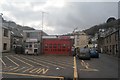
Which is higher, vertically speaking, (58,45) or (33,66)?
(58,45)

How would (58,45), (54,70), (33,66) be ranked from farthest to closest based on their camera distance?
(58,45) → (33,66) → (54,70)

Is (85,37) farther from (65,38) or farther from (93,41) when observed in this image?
(65,38)

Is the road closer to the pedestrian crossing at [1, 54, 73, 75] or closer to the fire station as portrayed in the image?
the pedestrian crossing at [1, 54, 73, 75]

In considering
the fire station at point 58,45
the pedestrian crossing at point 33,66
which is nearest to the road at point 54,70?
the pedestrian crossing at point 33,66

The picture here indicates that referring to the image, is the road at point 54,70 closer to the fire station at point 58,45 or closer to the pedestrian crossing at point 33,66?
the pedestrian crossing at point 33,66

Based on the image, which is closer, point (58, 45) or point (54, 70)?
point (54, 70)

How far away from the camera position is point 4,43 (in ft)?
158

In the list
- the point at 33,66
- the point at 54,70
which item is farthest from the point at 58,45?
the point at 54,70

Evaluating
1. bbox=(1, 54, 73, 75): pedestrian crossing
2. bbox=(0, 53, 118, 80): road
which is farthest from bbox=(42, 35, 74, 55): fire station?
bbox=(0, 53, 118, 80): road

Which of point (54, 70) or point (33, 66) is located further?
point (33, 66)

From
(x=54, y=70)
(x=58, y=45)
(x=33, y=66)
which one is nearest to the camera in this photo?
(x=54, y=70)

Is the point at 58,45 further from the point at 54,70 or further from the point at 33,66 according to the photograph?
the point at 54,70

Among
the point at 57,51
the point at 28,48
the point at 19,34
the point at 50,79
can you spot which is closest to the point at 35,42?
the point at 28,48

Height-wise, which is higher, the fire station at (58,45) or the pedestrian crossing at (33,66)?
the fire station at (58,45)
